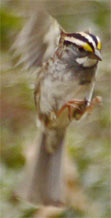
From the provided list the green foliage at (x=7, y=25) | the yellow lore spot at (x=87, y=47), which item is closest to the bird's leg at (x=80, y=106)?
the yellow lore spot at (x=87, y=47)

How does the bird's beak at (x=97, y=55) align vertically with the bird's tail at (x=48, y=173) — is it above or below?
above

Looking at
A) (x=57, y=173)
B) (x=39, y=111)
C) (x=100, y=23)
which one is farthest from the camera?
(x=100, y=23)

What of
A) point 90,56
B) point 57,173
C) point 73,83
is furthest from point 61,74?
point 57,173

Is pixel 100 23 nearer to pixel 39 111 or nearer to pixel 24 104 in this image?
pixel 24 104

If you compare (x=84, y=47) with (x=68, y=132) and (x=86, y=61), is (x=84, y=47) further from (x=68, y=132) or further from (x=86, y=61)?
(x=68, y=132)

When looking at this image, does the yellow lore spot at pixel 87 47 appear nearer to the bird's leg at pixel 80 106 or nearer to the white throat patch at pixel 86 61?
the white throat patch at pixel 86 61

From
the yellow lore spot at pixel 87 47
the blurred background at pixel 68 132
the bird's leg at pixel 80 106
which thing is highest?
the yellow lore spot at pixel 87 47

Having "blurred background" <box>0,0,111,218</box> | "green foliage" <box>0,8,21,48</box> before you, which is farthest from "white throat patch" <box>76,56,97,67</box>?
"green foliage" <box>0,8,21,48</box>
